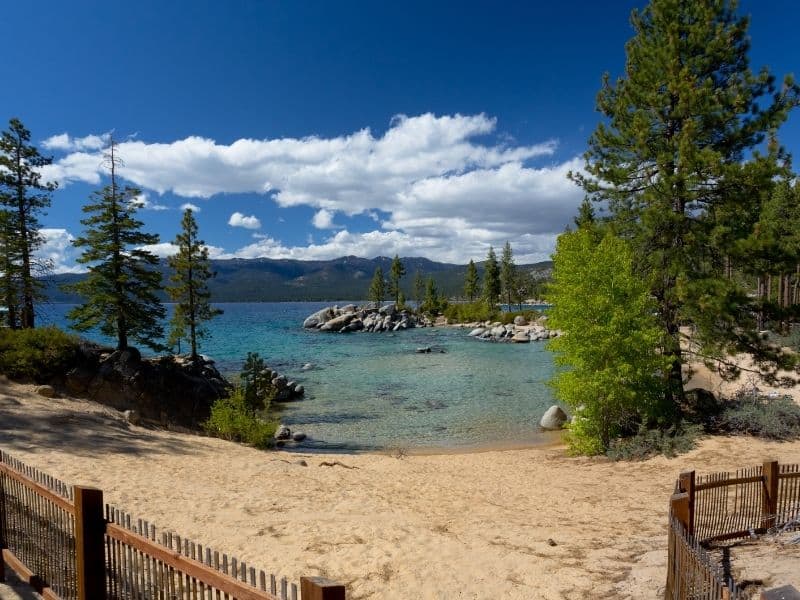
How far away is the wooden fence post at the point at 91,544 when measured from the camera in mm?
5059

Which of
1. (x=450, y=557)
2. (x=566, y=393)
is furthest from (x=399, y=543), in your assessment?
(x=566, y=393)

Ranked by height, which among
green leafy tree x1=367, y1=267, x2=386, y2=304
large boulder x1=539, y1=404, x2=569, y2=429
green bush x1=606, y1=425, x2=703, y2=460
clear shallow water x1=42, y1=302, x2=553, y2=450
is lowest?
clear shallow water x1=42, y1=302, x2=553, y2=450

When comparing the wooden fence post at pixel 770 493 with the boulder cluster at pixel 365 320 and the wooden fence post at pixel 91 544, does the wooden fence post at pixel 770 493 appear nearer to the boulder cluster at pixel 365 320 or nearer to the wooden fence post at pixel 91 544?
the wooden fence post at pixel 91 544

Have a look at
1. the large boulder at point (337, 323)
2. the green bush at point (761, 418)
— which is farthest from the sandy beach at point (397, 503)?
the large boulder at point (337, 323)

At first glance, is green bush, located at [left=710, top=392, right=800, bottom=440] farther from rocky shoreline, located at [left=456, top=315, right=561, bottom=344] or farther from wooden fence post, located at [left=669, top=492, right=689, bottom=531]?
rocky shoreline, located at [left=456, top=315, right=561, bottom=344]

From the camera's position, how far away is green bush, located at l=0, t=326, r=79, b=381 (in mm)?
22469

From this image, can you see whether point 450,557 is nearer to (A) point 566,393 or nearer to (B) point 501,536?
(B) point 501,536

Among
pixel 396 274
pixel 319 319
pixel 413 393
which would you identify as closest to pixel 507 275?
pixel 396 274

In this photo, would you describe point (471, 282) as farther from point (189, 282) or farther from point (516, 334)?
point (189, 282)

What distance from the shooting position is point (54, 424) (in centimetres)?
1769

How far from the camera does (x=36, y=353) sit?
2283 centimetres

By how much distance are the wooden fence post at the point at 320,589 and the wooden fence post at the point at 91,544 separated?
3320 millimetres

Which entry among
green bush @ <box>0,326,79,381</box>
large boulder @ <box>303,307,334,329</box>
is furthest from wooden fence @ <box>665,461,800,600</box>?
large boulder @ <box>303,307,334,329</box>

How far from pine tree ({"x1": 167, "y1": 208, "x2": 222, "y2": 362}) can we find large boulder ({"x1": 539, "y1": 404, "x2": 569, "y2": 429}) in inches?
925
